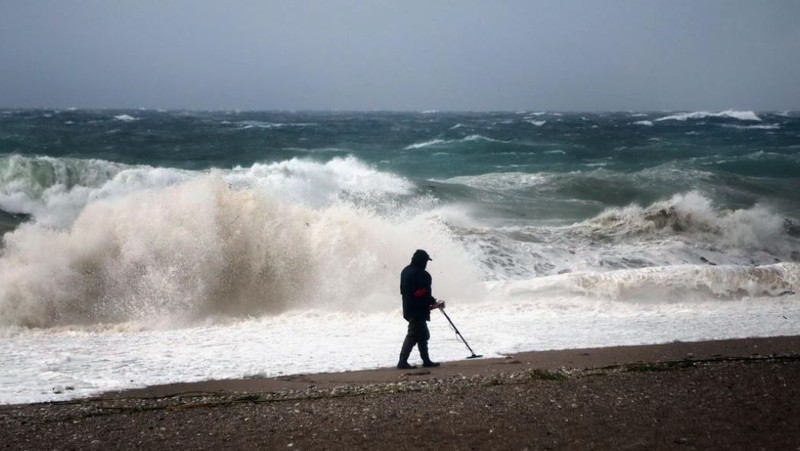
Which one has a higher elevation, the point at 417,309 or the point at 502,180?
the point at 417,309

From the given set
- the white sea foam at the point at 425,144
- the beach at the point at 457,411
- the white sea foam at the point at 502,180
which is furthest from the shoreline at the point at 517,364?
the white sea foam at the point at 425,144

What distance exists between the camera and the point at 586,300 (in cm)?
1246

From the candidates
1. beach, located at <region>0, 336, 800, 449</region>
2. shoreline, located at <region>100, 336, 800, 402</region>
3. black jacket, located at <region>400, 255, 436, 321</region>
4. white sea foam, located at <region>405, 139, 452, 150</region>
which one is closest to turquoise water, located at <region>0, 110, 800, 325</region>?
white sea foam, located at <region>405, 139, 452, 150</region>

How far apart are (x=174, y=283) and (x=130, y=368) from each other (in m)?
3.60

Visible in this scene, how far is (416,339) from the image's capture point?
837 cm

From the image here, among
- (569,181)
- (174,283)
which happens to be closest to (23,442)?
(174,283)

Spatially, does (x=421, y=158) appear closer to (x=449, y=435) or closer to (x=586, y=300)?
(x=586, y=300)

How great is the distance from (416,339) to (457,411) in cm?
204

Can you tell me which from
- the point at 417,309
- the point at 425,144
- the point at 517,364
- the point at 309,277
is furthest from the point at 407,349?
the point at 425,144

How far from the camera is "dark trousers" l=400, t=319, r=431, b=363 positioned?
835 cm

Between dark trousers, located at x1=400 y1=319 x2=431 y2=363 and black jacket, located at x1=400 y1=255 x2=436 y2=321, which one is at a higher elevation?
black jacket, located at x1=400 y1=255 x2=436 y2=321

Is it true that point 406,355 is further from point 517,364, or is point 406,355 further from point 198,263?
point 198,263

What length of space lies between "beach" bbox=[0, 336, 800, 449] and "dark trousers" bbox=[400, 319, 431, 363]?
239 millimetres

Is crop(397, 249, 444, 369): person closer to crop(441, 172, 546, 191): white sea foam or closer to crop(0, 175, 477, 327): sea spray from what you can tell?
crop(0, 175, 477, 327): sea spray
